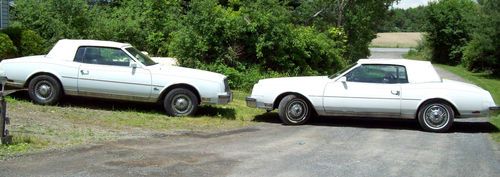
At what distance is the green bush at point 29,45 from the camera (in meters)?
16.9

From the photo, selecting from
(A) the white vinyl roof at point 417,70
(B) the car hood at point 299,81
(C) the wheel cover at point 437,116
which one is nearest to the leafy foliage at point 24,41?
(B) the car hood at point 299,81

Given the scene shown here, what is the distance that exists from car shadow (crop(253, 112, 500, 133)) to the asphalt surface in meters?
0.71

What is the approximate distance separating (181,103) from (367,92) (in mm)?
3554

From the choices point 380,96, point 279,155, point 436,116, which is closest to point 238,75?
point 380,96

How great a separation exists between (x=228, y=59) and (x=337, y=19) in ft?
38.3

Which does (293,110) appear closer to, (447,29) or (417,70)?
(417,70)

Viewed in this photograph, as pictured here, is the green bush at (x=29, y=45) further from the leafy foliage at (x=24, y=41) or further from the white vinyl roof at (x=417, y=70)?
the white vinyl roof at (x=417, y=70)

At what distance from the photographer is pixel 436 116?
12.0m

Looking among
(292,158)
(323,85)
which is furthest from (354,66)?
(292,158)

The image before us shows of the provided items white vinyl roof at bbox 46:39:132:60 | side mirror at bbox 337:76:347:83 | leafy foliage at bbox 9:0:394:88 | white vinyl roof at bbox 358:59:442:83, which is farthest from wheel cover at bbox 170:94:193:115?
leafy foliage at bbox 9:0:394:88

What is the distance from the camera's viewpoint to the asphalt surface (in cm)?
741

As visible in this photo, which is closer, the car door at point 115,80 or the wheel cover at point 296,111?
the car door at point 115,80

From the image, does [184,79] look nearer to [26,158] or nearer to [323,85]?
[323,85]

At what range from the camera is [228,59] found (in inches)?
731
